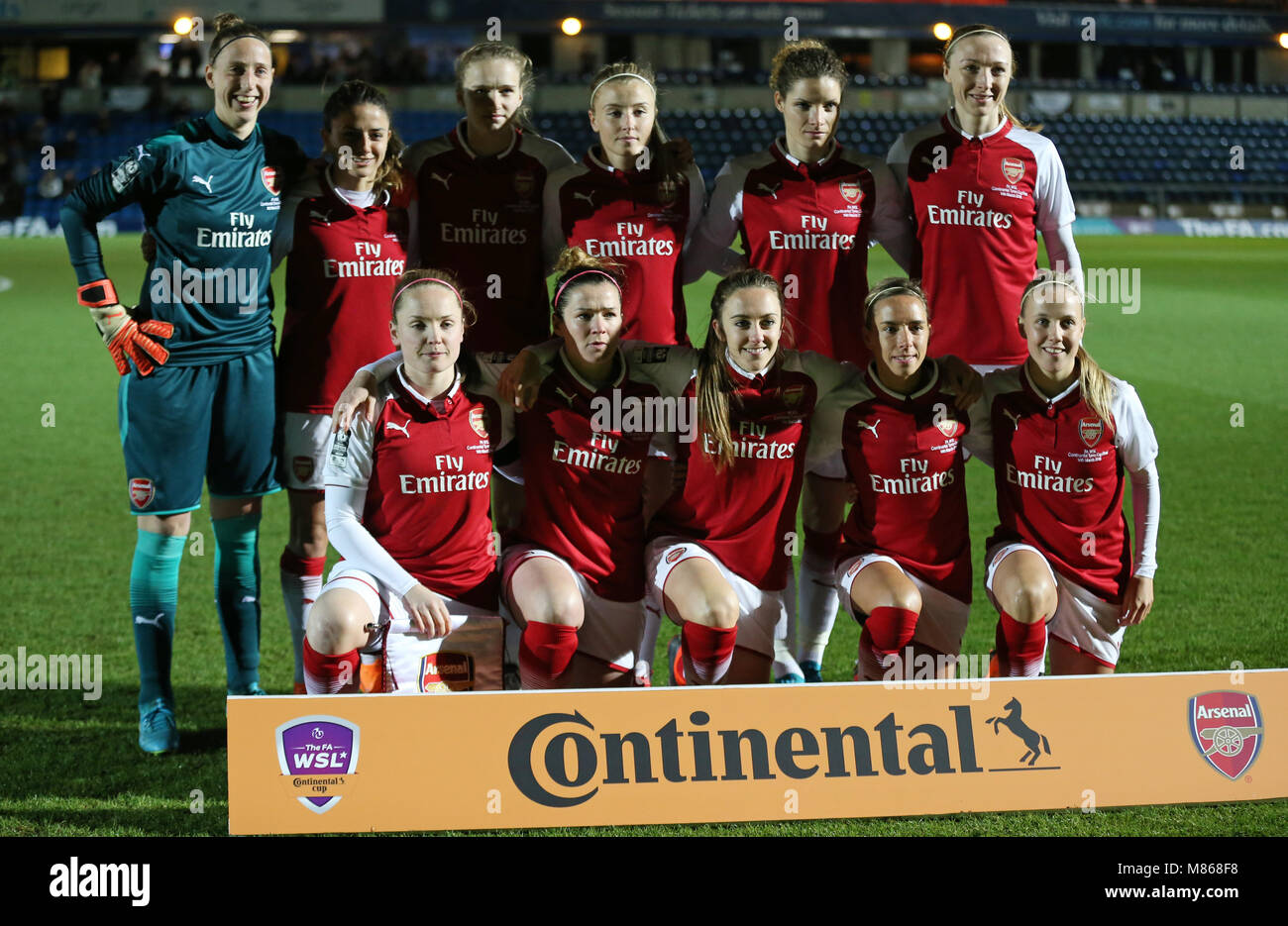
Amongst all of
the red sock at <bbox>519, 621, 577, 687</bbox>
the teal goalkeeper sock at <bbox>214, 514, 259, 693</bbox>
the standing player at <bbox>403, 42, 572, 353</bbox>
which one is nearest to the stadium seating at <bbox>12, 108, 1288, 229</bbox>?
the standing player at <bbox>403, 42, 572, 353</bbox>

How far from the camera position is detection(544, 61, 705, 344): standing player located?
372 centimetres

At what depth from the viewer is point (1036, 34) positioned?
27.8 m

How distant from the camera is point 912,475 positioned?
133 inches

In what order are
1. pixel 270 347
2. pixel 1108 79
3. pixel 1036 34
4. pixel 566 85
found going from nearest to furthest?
1. pixel 270 347
2. pixel 566 85
3. pixel 1036 34
4. pixel 1108 79

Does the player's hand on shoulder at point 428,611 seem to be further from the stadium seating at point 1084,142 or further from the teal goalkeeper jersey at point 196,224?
the stadium seating at point 1084,142

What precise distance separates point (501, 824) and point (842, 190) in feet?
6.69

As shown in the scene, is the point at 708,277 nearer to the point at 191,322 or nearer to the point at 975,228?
the point at 975,228

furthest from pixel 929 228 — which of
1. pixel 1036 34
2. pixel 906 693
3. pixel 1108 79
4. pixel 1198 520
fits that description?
pixel 1108 79

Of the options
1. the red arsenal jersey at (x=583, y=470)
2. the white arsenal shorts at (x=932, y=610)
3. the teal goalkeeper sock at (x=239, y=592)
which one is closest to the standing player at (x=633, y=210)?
the red arsenal jersey at (x=583, y=470)

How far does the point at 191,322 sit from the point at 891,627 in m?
2.05

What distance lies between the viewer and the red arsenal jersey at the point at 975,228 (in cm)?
380

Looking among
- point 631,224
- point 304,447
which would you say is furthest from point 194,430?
point 631,224

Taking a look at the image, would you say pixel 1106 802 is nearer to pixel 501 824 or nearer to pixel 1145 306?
pixel 501 824
